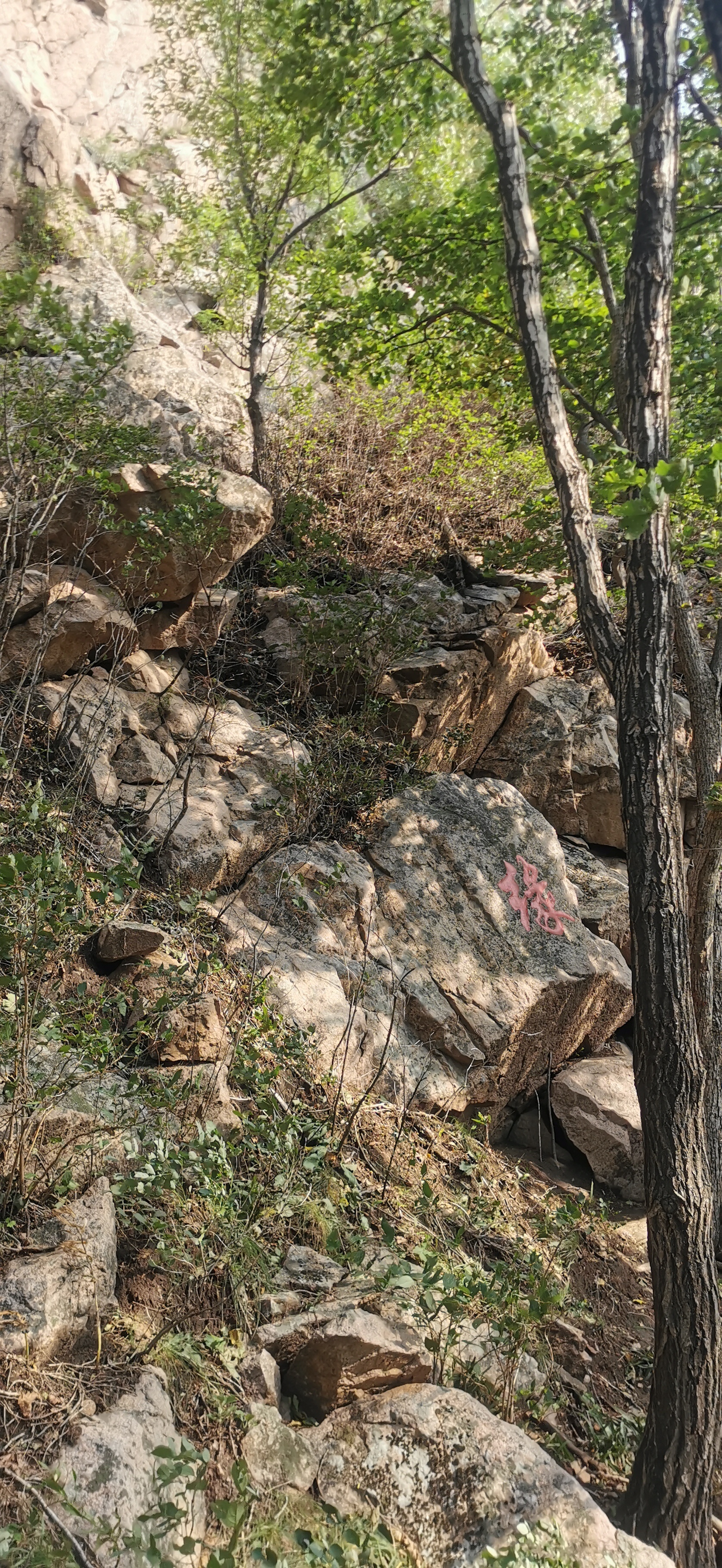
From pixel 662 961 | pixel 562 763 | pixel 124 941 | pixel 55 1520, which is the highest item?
pixel 562 763

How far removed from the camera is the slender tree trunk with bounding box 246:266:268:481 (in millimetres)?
8125

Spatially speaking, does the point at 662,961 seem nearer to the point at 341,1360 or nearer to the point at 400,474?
the point at 341,1360

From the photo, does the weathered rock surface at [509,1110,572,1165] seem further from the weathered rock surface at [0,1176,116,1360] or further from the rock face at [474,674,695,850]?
the weathered rock surface at [0,1176,116,1360]

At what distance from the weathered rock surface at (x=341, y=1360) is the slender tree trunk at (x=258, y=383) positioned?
22.6 feet

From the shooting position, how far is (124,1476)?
2264mm

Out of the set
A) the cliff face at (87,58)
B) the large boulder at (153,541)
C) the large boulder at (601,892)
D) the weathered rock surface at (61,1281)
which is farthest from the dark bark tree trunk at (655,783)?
the cliff face at (87,58)

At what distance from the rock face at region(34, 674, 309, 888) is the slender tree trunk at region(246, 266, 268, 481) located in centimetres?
301

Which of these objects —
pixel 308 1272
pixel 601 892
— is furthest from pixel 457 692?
pixel 308 1272

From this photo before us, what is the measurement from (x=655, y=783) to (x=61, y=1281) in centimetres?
272

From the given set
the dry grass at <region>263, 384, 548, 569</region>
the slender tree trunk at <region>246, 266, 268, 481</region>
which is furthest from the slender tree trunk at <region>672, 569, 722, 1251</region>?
the slender tree trunk at <region>246, 266, 268, 481</region>

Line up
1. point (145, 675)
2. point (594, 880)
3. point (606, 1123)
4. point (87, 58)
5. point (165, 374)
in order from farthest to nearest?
point (87, 58)
point (165, 374)
point (594, 880)
point (145, 675)
point (606, 1123)

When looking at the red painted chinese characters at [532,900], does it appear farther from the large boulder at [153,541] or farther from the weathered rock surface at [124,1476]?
the weathered rock surface at [124,1476]

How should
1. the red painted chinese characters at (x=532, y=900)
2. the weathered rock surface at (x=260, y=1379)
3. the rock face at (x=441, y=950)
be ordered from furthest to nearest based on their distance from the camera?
the red painted chinese characters at (x=532, y=900) → the rock face at (x=441, y=950) → the weathered rock surface at (x=260, y=1379)

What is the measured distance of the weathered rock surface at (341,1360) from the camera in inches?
113
